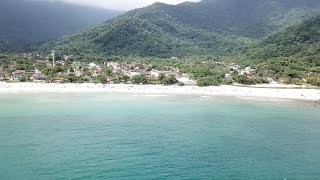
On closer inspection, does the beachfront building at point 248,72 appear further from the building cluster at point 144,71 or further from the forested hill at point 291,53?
the building cluster at point 144,71

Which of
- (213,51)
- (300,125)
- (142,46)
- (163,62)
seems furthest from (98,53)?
(300,125)

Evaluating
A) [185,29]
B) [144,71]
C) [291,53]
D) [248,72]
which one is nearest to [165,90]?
[248,72]

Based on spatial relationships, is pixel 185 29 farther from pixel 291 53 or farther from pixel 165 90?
pixel 165 90

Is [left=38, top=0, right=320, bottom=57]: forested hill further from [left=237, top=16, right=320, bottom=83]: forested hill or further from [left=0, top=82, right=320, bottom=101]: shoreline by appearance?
[left=0, top=82, right=320, bottom=101]: shoreline

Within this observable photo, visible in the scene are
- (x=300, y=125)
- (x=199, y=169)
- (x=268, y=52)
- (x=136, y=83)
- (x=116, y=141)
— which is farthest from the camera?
(x=268, y=52)

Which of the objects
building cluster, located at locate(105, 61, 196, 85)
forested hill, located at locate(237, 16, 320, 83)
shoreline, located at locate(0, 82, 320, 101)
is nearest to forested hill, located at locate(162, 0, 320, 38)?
forested hill, located at locate(237, 16, 320, 83)

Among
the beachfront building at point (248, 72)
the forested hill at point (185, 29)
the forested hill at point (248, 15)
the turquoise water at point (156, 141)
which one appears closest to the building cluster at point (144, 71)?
the beachfront building at point (248, 72)

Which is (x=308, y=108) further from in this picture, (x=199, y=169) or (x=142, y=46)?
(x=142, y=46)
